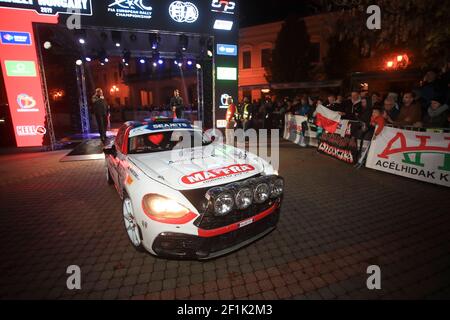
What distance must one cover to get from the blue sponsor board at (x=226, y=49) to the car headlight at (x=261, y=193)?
11.5 meters

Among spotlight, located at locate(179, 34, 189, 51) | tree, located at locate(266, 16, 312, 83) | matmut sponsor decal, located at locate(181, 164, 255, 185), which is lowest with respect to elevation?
matmut sponsor decal, located at locate(181, 164, 255, 185)

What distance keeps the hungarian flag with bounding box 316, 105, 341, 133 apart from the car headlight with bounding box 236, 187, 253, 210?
264 inches

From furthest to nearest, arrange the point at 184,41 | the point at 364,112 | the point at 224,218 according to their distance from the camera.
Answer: the point at 184,41, the point at 364,112, the point at 224,218

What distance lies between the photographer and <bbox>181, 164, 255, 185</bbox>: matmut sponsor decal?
127 inches

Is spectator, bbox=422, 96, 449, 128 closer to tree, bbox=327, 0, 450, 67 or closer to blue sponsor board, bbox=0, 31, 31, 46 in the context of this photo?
tree, bbox=327, 0, 450, 67

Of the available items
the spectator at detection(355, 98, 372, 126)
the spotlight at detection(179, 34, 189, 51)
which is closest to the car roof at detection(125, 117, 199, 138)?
the spectator at detection(355, 98, 372, 126)

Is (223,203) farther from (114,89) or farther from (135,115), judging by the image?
(114,89)

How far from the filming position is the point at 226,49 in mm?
13430

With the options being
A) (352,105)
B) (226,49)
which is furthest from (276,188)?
(226,49)

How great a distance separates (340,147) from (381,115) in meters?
1.63

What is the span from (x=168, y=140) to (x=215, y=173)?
1.88m

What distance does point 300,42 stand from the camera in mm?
25969

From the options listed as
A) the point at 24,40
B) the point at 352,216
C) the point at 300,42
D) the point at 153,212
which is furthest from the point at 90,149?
A: the point at 300,42

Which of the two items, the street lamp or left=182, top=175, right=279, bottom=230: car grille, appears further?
the street lamp
